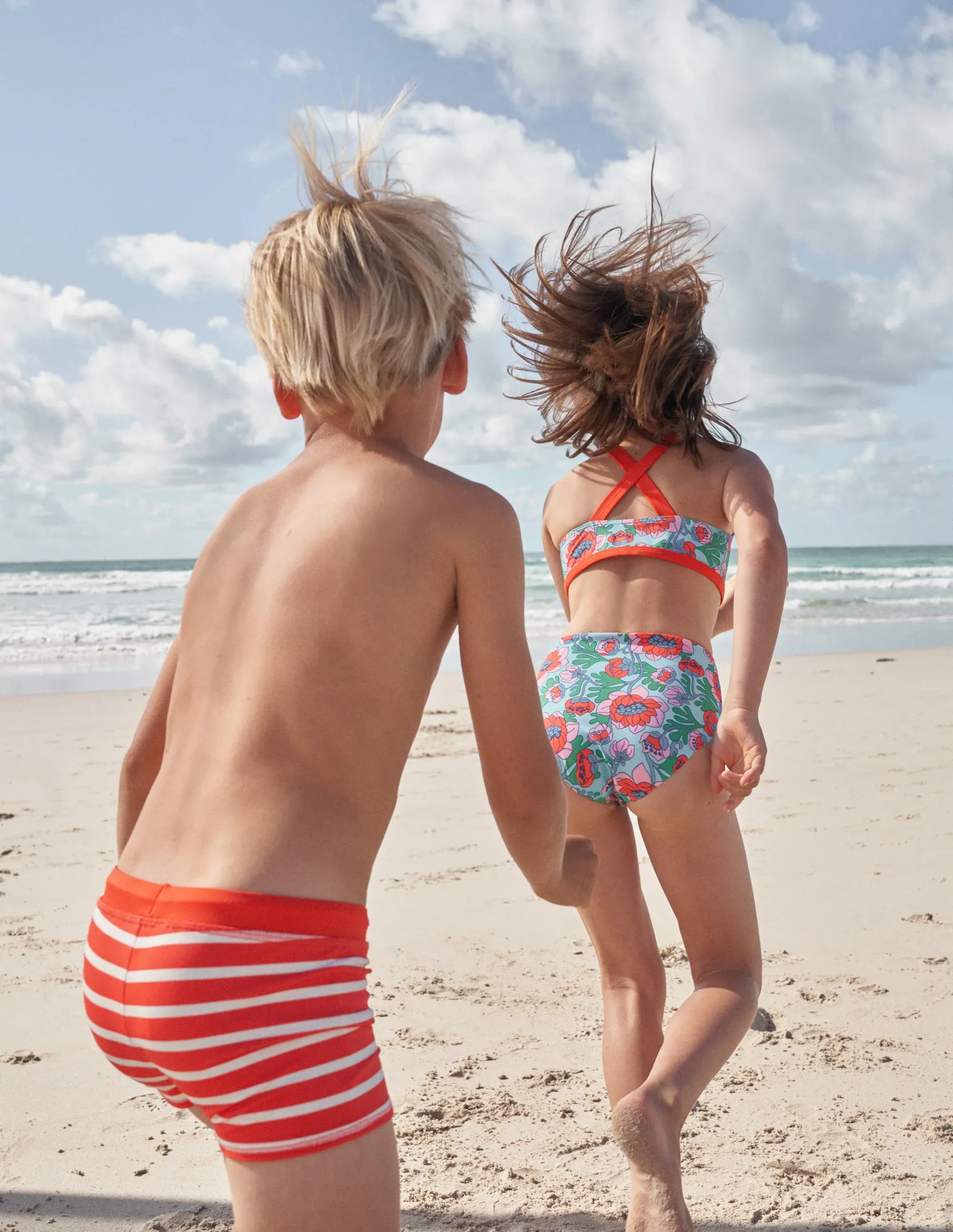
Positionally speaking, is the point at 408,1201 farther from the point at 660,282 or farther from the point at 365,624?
the point at 660,282

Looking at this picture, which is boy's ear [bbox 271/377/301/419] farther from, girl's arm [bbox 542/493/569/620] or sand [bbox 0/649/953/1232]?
sand [bbox 0/649/953/1232]

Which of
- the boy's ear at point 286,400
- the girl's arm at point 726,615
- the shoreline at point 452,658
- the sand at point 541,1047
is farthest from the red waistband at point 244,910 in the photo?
the shoreline at point 452,658

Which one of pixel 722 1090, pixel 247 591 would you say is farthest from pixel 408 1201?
pixel 247 591

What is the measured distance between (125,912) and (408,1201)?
1537mm

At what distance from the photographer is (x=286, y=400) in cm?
161

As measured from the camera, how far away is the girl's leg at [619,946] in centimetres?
227

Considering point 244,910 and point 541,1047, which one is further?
point 541,1047

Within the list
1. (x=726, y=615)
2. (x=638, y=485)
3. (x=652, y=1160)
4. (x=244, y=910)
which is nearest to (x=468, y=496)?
(x=244, y=910)

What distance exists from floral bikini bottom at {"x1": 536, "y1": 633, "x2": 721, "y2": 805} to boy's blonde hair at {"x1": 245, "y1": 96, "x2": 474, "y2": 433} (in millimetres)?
933

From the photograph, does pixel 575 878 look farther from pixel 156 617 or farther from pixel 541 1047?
pixel 156 617

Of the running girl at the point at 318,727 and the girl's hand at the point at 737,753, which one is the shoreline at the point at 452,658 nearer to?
the girl's hand at the point at 737,753

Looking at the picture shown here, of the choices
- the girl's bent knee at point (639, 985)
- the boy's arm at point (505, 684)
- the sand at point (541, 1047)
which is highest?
the boy's arm at point (505, 684)

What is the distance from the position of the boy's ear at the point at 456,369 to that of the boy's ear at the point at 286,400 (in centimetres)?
22

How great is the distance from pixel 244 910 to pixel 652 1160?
1001mm
